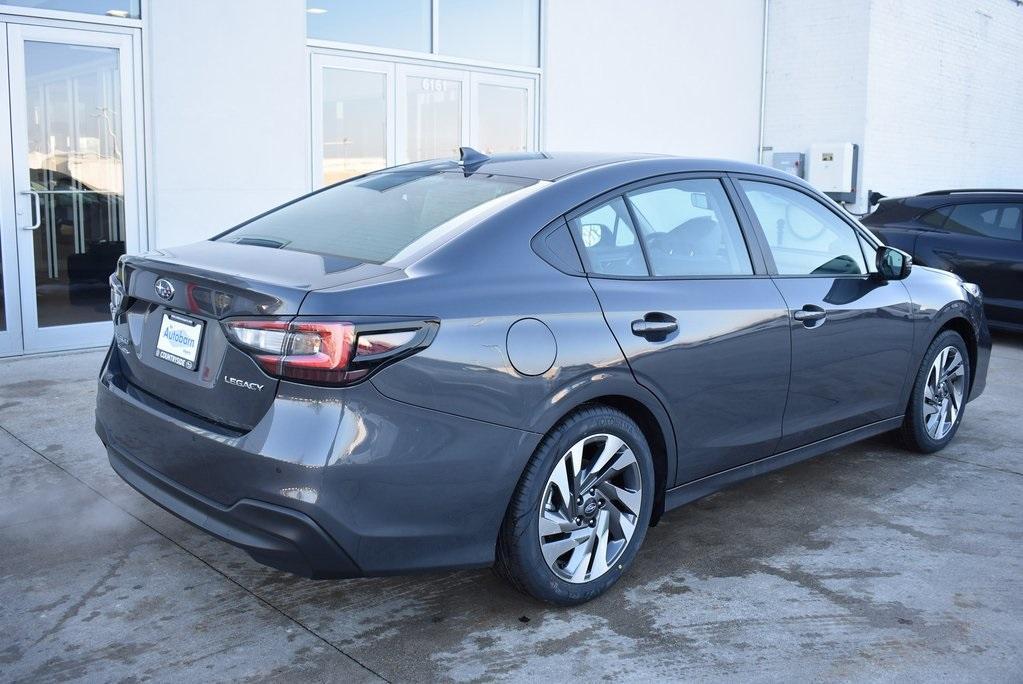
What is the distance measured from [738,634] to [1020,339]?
7.79 m

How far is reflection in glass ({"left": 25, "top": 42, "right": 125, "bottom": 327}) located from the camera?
7.62 metres

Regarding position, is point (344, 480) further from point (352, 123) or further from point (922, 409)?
point (352, 123)

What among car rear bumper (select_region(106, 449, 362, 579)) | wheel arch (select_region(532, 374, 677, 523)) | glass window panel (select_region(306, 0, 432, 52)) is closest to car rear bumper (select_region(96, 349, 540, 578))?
car rear bumper (select_region(106, 449, 362, 579))

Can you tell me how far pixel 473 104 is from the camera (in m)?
10.6

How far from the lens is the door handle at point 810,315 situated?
4305 mm

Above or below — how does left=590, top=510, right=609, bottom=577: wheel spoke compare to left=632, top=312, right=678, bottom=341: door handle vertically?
below

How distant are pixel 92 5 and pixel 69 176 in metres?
1.26

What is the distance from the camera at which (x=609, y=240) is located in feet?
12.3

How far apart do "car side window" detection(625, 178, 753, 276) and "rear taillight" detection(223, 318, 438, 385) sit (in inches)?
50.0

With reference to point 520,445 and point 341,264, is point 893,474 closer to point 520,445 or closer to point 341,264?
point 520,445

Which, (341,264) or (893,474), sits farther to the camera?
(893,474)

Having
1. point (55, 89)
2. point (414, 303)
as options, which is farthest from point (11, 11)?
point (414, 303)

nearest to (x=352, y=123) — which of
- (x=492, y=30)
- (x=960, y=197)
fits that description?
(x=492, y=30)

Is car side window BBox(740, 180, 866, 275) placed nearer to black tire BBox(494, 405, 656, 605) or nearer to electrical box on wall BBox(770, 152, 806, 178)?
black tire BBox(494, 405, 656, 605)
